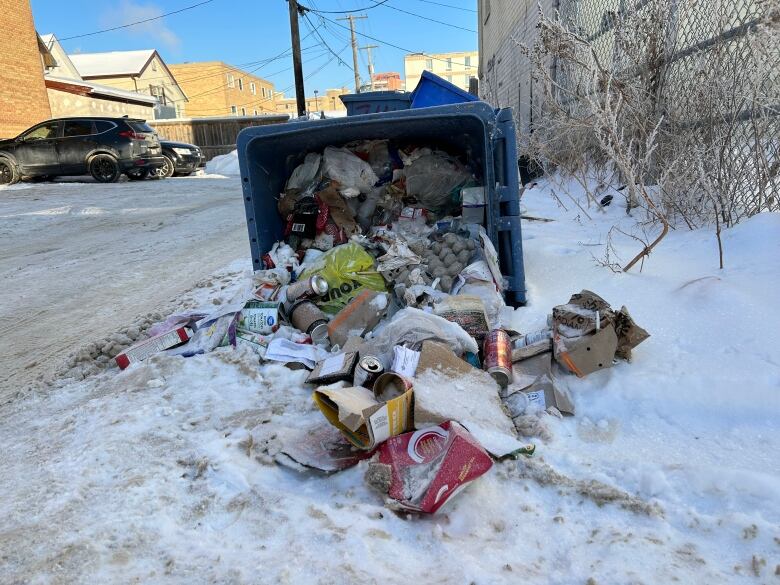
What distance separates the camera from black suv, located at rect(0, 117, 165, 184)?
13172 millimetres

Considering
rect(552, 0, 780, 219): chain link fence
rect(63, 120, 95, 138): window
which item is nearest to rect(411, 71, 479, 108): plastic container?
rect(552, 0, 780, 219): chain link fence

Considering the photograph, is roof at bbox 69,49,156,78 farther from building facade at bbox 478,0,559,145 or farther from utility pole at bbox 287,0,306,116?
building facade at bbox 478,0,559,145

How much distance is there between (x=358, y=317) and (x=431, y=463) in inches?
53.7

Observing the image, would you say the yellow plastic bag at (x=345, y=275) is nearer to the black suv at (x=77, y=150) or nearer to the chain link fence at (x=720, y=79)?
the chain link fence at (x=720, y=79)

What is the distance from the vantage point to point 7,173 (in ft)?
43.8

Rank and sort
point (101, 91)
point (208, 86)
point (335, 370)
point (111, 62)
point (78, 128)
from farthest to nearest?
point (208, 86), point (111, 62), point (101, 91), point (78, 128), point (335, 370)

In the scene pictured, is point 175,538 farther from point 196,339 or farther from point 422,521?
point 196,339

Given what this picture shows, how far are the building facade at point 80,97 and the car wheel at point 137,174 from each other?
8772 millimetres

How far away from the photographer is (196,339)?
3.03m

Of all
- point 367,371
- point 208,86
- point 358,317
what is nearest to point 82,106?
point 358,317

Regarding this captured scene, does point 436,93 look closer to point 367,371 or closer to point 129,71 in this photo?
point 367,371

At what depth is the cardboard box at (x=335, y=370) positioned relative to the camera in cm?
233

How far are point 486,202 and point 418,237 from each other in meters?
0.62

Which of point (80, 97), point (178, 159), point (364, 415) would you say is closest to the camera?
point (364, 415)
